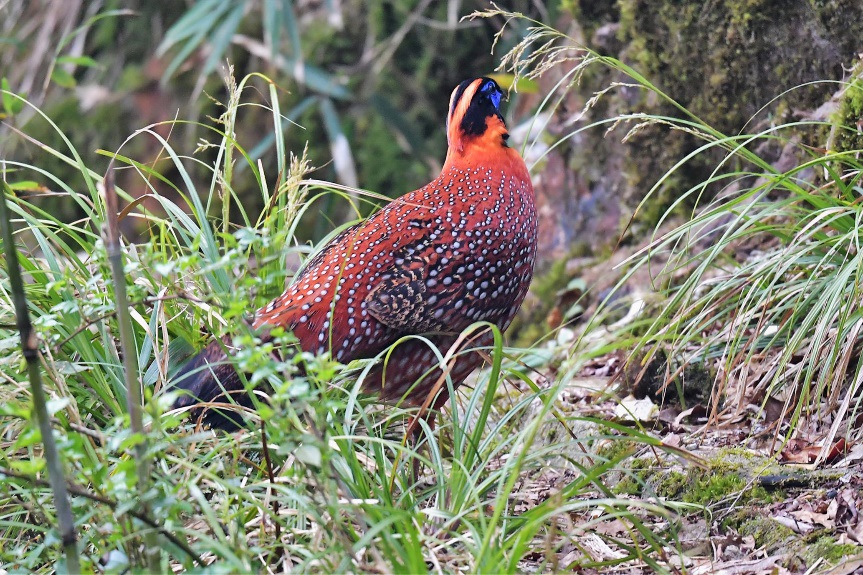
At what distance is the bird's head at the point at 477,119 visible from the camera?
3.60 m

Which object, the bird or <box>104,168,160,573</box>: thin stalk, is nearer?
<box>104,168,160,573</box>: thin stalk

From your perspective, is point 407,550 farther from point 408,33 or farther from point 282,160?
point 408,33

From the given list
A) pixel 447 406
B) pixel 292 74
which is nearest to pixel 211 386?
pixel 447 406

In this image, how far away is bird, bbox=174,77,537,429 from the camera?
316cm

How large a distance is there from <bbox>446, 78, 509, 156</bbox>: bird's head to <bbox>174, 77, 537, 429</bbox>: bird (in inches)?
5.7

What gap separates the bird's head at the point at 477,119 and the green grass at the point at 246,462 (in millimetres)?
729

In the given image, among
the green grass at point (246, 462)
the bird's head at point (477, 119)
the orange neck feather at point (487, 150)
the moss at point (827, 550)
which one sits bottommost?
the moss at point (827, 550)

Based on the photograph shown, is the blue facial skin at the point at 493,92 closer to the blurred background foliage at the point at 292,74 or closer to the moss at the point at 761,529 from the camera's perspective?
the moss at the point at 761,529

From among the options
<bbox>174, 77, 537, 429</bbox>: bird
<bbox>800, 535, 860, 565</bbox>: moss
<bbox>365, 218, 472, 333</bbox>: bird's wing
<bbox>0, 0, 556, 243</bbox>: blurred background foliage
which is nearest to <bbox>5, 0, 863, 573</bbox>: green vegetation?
<bbox>800, 535, 860, 565</bbox>: moss

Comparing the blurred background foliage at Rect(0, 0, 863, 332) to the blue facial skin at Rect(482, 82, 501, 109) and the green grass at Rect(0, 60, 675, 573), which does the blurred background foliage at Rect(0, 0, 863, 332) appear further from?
the green grass at Rect(0, 60, 675, 573)

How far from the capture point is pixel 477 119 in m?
3.61

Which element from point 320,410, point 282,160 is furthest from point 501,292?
point 320,410

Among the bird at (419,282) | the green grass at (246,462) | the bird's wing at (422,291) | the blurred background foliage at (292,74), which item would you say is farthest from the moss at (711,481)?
the blurred background foliage at (292,74)

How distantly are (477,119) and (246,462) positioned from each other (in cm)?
167
